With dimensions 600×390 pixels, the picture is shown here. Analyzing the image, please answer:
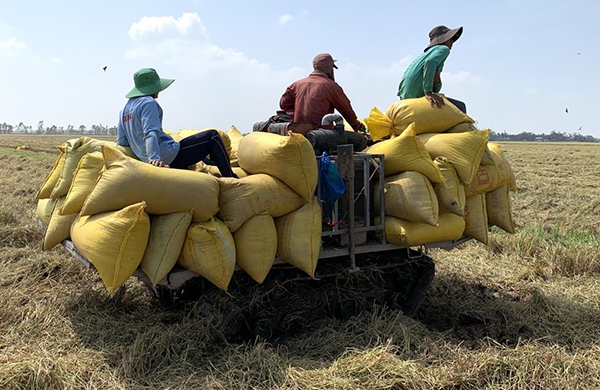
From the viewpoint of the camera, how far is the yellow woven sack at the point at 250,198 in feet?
11.3

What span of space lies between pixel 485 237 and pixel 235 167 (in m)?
2.27

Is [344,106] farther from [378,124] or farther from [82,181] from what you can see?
[82,181]

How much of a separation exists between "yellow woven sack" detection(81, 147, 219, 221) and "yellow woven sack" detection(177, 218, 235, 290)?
0.13m

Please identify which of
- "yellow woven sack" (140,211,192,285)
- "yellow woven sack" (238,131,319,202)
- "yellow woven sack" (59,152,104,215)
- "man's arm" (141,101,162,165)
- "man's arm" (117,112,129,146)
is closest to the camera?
"yellow woven sack" (140,211,192,285)

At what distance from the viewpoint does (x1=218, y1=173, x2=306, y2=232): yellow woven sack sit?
136 inches

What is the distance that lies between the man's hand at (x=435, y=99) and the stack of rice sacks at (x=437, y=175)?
5 cm

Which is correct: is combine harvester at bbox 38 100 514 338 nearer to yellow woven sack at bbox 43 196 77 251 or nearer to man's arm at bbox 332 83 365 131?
yellow woven sack at bbox 43 196 77 251

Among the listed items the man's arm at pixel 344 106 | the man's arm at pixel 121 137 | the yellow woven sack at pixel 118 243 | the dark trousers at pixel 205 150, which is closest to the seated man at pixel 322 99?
the man's arm at pixel 344 106

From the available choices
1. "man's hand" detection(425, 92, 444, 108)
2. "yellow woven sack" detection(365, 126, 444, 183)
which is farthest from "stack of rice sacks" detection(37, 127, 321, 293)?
"man's hand" detection(425, 92, 444, 108)

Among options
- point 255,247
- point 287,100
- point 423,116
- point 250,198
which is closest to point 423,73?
point 423,116

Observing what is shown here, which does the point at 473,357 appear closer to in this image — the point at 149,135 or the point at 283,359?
the point at 283,359

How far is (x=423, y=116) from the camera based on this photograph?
4.47m

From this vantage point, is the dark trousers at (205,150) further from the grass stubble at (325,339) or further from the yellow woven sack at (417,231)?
the yellow woven sack at (417,231)

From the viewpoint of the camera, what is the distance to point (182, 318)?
3.76 metres
